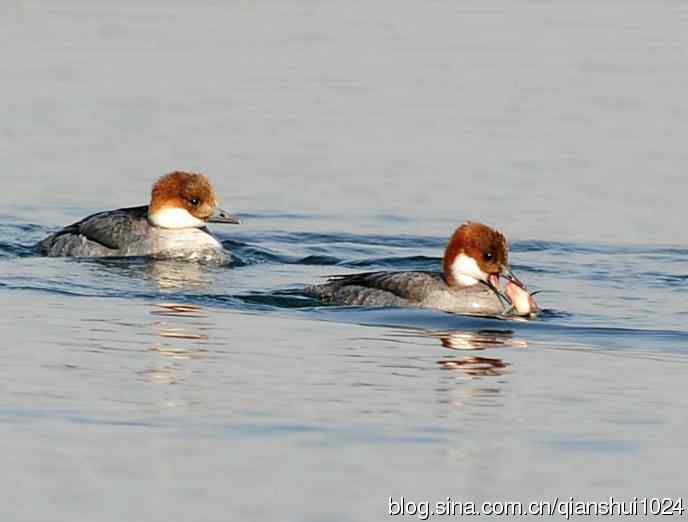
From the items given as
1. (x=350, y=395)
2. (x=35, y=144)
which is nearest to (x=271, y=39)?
(x=35, y=144)

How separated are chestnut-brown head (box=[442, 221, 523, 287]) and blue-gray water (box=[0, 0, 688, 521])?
663 millimetres

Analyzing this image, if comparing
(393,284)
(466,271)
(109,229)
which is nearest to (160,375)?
(393,284)

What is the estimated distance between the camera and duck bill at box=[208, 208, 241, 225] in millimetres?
22609

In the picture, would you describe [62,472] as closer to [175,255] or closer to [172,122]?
[175,255]

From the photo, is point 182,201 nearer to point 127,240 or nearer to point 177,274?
point 127,240

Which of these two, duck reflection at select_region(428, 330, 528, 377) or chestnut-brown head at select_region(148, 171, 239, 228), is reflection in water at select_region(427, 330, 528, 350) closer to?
duck reflection at select_region(428, 330, 528, 377)

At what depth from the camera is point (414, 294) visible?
19.2m

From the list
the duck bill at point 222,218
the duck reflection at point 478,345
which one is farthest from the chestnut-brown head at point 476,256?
the duck bill at point 222,218

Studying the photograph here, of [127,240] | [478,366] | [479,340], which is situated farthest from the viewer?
[127,240]

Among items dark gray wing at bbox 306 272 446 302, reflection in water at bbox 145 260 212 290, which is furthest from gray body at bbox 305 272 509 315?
reflection in water at bbox 145 260 212 290

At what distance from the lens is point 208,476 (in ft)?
38.5

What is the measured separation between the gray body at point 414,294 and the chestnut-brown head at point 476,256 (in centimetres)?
13

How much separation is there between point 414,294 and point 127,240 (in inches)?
200

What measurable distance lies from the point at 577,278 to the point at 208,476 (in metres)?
10.2
